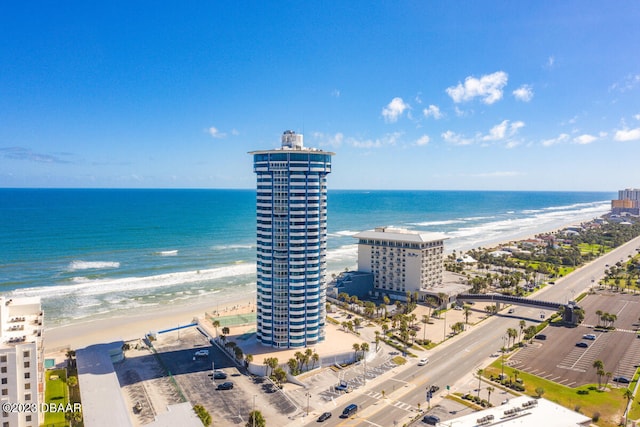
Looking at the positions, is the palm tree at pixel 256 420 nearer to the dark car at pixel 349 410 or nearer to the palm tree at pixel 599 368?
the dark car at pixel 349 410

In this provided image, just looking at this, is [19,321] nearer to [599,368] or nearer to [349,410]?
[349,410]

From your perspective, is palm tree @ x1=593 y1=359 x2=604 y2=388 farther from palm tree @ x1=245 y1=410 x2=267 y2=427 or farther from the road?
palm tree @ x1=245 y1=410 x2=267 y2=427

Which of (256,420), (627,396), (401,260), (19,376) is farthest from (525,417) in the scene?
(401,260)

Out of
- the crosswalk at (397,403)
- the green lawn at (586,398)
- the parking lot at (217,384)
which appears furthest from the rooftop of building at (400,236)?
the crosswalk at (397,403)

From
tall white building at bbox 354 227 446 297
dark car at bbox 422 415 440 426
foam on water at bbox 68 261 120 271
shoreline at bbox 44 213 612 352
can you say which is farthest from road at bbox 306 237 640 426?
foam on water at bbox 68 261 120 271

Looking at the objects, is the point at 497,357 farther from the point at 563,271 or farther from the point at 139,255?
the point at 139,255
